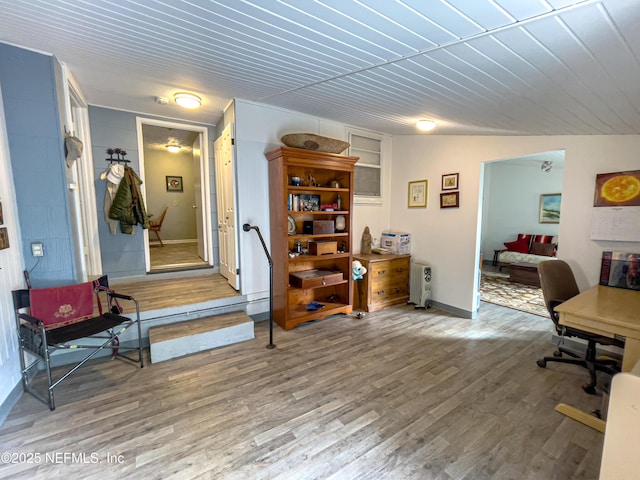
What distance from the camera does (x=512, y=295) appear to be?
4676 mm

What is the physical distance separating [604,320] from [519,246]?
5.21 m

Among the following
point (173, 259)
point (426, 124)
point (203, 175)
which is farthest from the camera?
point (173, 259)

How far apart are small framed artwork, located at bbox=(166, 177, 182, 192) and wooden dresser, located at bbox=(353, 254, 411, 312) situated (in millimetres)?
5176

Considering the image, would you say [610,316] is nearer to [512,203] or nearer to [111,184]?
[111,184]

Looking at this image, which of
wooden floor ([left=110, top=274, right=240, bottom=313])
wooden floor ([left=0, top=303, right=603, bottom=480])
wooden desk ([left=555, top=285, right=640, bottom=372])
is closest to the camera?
wooden floor ([left=0, top=303, right=603, bottom=480])

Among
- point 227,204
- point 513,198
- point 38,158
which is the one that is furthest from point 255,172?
point 513,198

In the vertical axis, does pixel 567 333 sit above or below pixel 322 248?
below

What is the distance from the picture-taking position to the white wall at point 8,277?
193cm

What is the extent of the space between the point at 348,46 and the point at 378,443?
8.19 feet

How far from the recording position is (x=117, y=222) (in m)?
3.61

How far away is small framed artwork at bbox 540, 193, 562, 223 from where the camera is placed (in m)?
6.11

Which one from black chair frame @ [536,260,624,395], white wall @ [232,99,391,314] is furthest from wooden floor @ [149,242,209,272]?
black chair frame @ [536,260,624,395]

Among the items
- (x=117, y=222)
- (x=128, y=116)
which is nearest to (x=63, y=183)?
(x=117, y=222)

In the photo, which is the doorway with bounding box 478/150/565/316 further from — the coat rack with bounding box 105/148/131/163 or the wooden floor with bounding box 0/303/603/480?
the coat rack with bounding box 105/148/131/163
